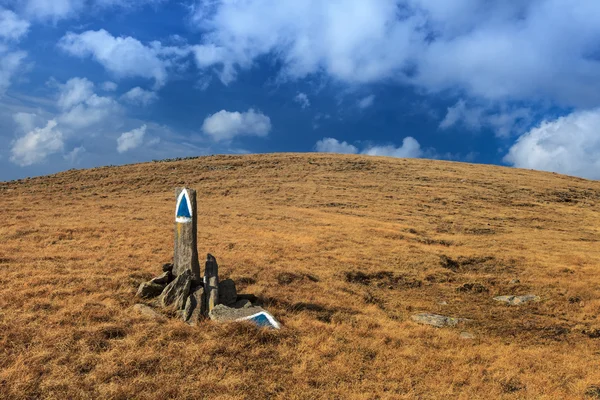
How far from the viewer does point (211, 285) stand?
10703 millimetres

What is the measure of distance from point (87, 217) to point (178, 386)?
73.1ft

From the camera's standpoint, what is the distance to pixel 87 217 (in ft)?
85.4

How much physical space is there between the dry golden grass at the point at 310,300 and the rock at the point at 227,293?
50.1 inches

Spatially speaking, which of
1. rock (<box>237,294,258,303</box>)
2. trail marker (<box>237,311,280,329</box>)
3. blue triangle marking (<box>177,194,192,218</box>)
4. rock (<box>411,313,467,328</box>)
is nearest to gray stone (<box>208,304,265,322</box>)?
trail marker (<box>237,311,280,329</box>)

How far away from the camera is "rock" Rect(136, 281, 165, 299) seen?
Answer: 11.1 metres

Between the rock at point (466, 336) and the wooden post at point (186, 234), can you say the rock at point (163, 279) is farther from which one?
the rock at point (466, 336)

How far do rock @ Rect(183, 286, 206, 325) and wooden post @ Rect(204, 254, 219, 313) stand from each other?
13 cm

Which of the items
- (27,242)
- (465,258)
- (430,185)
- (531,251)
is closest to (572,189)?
(430,185)

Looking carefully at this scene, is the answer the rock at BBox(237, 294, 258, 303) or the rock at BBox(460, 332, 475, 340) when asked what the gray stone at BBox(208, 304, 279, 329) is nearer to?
the rock at BBox(237, 294, 258, 303)

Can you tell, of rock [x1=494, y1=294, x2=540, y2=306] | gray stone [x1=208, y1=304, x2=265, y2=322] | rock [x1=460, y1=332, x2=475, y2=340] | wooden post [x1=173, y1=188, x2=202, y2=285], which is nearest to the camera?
gray stone [x1=208, y1=304, x2=265, y2=322]

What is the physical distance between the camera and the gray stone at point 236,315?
31.9 feet

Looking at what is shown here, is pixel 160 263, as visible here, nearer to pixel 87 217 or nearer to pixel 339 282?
pixel 339 282

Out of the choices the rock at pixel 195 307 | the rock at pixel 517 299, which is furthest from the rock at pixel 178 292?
the rock at pixel 517 299

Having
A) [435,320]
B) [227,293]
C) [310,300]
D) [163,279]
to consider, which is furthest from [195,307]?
[435,320]
